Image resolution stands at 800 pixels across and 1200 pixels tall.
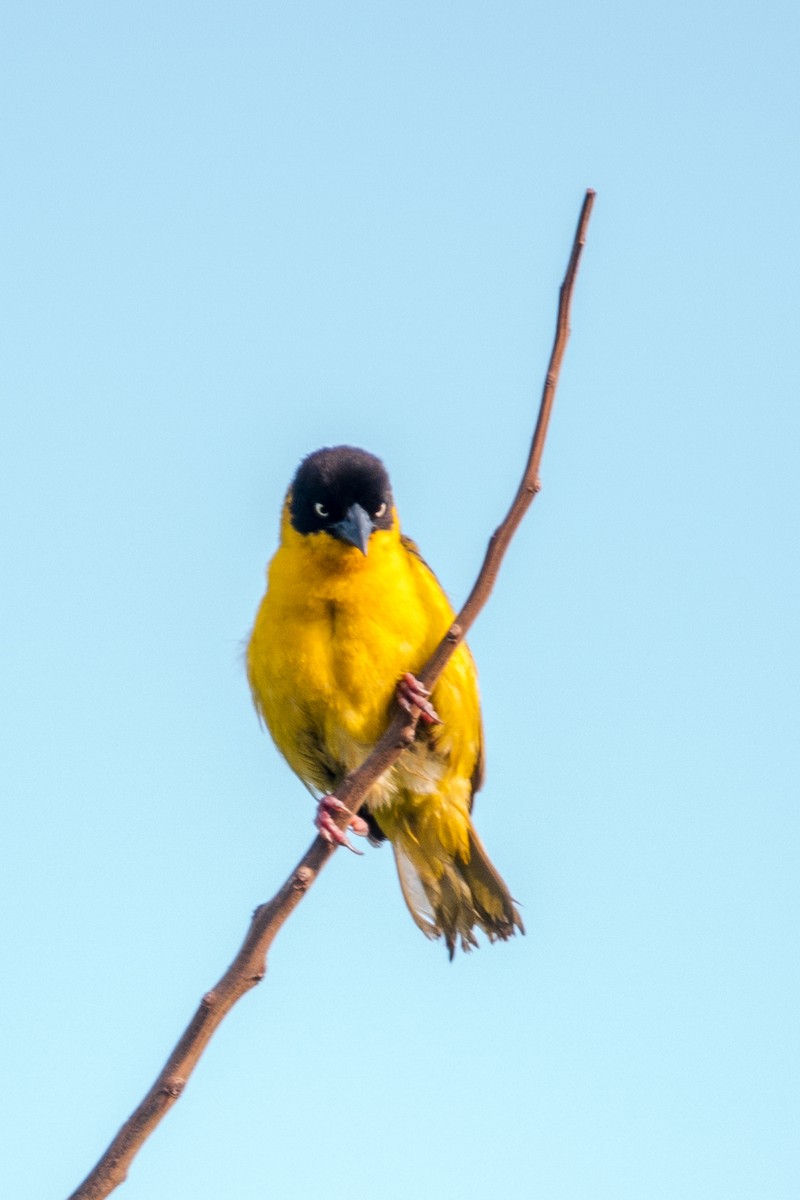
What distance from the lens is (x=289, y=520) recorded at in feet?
20.3

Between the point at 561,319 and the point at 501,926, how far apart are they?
3.67 m

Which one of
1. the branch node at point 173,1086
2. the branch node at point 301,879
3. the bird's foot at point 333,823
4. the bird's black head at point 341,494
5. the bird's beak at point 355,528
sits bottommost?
the branch node at point 173,1086

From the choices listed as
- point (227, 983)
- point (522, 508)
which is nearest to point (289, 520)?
point (522, 508)

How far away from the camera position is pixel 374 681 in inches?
222

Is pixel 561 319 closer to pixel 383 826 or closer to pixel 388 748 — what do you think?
pixel 388 748

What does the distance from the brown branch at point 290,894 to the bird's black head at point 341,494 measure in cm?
189

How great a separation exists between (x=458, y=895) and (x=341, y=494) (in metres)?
1.79

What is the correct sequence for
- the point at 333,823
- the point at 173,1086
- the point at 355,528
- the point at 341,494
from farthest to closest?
the point at 341,494, the point at 355,528, the point at 333,823, the point at 173,1086

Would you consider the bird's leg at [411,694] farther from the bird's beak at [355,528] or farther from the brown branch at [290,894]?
the brown branch at [290,894]

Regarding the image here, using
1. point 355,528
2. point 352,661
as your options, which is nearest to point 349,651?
point 352,661

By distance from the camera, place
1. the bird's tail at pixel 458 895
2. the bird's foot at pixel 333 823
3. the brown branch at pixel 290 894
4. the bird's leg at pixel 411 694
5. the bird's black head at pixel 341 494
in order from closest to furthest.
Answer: the brown branch at pixel 290 894
the bird's foot at pixel 333 823
the bird's leg at pixel 411 694
the bird's black head at pixel 341 494
the bird's tail at pixel 458 895

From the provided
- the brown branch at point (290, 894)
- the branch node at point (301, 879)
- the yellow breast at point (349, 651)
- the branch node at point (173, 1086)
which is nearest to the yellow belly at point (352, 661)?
the yellow breast at point (349, 651)

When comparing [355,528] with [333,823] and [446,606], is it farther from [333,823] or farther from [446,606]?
[333,823]

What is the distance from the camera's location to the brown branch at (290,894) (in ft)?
9.25
